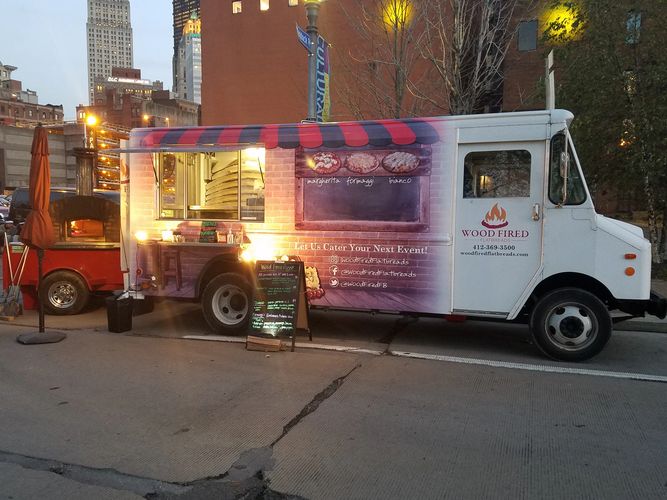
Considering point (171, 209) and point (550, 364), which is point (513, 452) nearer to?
point (550, 364)

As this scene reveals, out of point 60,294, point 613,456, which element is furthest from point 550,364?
point 60,294

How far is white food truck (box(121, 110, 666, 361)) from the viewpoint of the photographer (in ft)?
19.8

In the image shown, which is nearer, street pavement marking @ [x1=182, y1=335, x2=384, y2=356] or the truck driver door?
the truck driver door

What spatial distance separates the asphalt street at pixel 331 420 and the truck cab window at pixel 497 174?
6.47ft

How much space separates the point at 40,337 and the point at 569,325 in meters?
6.71

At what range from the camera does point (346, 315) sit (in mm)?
9070

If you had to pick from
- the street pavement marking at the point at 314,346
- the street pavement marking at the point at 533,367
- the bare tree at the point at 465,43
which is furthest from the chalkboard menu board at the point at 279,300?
the bare tree at the point at 465,43

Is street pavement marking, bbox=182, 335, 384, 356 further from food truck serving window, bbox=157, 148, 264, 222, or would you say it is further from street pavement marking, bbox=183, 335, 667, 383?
food truck serving window, bbox=157, 148, 264, 222

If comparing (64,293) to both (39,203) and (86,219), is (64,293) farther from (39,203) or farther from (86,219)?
(39,203)

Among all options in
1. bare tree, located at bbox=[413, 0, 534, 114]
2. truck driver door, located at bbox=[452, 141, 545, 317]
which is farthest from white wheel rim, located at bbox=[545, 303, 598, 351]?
bare tree, located at bbox=[413, 0, 534, 114]

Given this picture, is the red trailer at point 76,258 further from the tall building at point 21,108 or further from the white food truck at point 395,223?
the tall building at point 21,108

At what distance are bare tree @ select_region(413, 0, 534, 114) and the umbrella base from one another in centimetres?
997

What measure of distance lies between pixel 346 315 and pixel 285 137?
11.1ft

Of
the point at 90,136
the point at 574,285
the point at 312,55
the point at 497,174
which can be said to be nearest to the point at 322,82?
the point at 312,55
